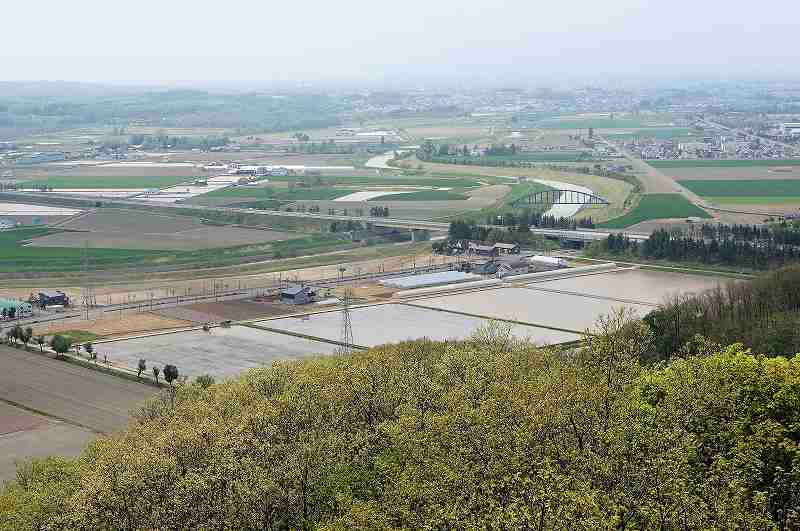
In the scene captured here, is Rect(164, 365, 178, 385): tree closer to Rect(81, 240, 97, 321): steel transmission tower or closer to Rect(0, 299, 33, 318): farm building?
Rect(81, 240, 97, 321): steel transmission tower

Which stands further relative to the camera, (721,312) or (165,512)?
(721,312)

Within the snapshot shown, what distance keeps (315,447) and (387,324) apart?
22885mm

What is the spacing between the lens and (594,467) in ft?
47.8

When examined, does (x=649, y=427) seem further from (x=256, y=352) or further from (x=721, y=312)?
(x=256, y=352)

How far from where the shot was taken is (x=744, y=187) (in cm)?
7919

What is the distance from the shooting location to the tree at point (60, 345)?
3525cm

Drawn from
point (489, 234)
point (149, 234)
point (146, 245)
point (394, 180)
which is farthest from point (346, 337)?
point (394, 180)

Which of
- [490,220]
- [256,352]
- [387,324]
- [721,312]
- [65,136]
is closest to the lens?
[721,312]

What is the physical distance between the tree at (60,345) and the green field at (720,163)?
6987cm

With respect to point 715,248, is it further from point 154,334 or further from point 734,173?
point 734,173

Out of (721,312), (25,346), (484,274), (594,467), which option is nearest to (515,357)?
(594,467)

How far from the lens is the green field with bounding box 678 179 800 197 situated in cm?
7588

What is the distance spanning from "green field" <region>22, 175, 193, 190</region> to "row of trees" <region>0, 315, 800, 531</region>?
225 ft

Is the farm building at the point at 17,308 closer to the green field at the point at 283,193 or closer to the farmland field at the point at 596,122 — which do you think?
the green field at the point at 283,193
